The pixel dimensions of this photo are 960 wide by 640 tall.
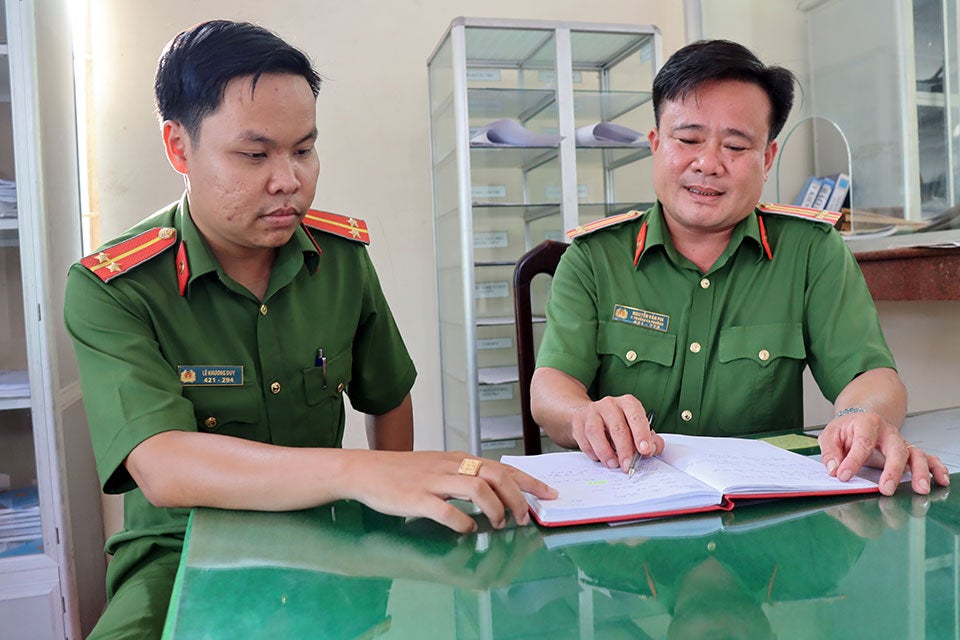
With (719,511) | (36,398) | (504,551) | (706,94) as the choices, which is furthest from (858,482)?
(36,398)

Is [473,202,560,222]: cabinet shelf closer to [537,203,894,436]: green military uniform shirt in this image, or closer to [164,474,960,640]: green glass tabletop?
[537,203,894,436]: green military uniform shirt

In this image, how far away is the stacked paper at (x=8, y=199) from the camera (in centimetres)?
216

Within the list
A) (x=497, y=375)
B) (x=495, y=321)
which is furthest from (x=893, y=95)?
(x=497, y=375)

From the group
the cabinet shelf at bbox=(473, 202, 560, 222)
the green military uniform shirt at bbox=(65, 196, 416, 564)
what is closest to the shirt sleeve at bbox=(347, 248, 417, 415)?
the green military uniform shirt at bbox=(65, 196, 416, 564)

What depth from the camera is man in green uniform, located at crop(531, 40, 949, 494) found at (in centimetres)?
145

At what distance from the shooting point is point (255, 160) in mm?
1145

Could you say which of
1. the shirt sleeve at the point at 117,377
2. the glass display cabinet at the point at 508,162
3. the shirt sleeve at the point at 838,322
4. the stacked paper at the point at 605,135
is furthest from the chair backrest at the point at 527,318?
the stacked paper at the point at 605,135

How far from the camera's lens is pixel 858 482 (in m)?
0.90

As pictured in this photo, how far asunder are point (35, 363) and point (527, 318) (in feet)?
4.65

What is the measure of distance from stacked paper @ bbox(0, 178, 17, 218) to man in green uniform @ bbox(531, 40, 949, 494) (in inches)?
63.1

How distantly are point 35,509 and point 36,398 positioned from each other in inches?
13.4

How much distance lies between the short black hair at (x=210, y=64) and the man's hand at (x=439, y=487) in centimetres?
61

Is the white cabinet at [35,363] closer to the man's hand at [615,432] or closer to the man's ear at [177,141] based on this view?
the man's ear at [177,141]

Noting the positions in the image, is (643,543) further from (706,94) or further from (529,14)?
(529,14)
